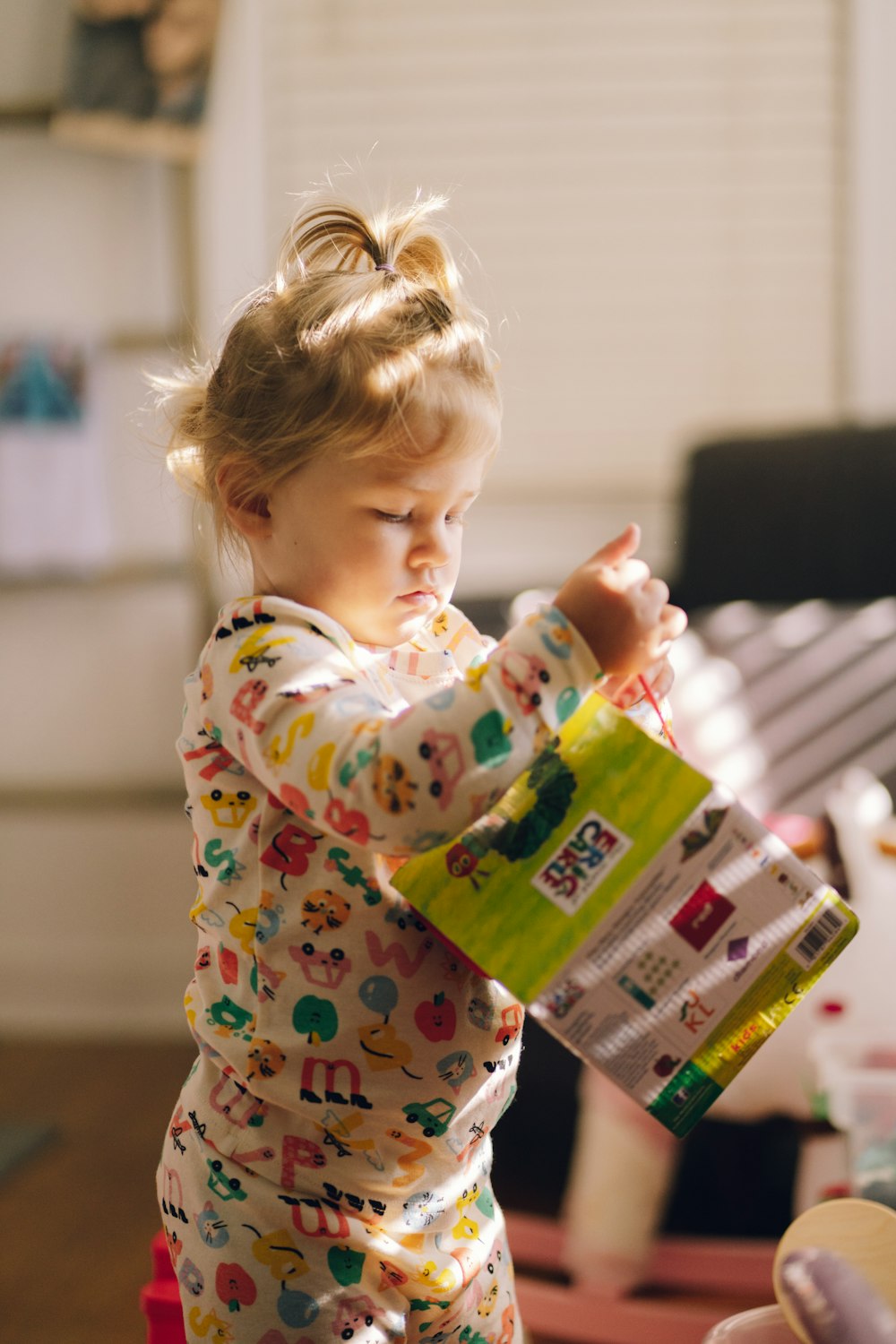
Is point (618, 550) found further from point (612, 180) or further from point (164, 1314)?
point (612, 180)

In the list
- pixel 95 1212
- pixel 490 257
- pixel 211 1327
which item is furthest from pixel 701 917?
pixel 490 257

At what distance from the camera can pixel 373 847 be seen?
23.7 inches

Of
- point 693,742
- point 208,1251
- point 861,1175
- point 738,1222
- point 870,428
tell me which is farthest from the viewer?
point 870,428

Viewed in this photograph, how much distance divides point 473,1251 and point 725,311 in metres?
1.75

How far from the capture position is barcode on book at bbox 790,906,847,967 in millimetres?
647

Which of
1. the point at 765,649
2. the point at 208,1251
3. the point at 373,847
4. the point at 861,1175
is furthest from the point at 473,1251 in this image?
the point at 765,649

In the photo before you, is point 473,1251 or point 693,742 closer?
point 473,1251

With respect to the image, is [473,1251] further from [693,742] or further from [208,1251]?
[693,742]

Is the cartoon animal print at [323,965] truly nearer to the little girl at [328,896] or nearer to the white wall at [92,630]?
the little girl at [328,896]

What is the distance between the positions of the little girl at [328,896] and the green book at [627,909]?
0.07m

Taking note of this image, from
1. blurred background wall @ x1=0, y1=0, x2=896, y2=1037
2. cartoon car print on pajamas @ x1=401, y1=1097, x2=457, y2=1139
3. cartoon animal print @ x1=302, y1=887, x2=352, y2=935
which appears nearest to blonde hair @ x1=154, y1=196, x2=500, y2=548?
cartoon animal print @ x1=302, y1=887, x2=352, y2=935

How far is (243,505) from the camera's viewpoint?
735mm

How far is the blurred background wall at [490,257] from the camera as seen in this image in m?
2.09

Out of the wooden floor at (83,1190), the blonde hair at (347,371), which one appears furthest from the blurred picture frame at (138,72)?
the wooden floor at (83,1190)
